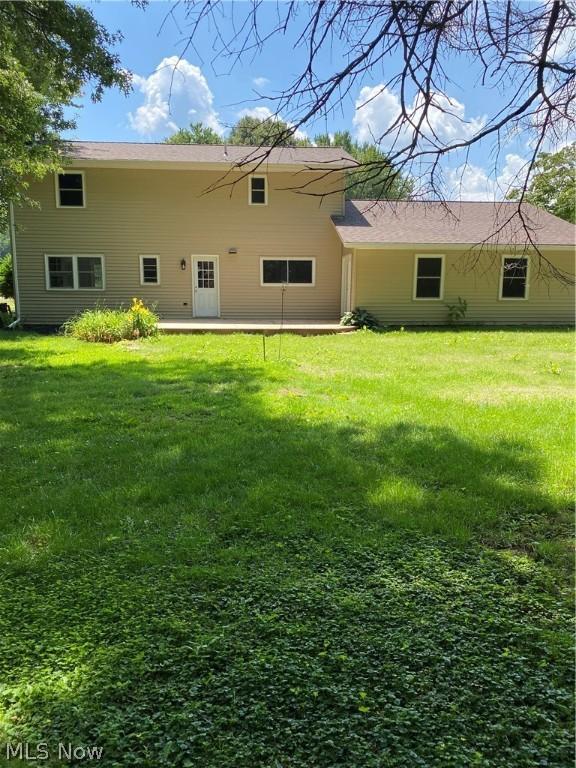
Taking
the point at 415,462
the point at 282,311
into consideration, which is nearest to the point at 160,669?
the point at 415,462

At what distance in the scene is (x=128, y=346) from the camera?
11062mm

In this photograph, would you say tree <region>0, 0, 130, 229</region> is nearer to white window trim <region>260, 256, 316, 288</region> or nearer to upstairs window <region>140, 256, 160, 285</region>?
upstairs window <region>140, 256, 160, 285</region>

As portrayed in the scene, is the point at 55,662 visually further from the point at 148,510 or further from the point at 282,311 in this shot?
the point at 282,311

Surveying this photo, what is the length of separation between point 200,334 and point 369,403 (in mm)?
8072

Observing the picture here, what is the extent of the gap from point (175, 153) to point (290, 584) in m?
16.5

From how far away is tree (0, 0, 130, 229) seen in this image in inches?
324

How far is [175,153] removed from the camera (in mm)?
16500

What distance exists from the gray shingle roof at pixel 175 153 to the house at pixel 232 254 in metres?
0.07

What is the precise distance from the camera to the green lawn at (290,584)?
1.77 meters

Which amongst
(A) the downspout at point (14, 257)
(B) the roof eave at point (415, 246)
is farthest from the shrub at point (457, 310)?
(A) the downspout at point (14, 257)

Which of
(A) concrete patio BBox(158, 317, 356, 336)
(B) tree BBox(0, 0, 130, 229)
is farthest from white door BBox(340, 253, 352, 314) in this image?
(B) tree BBox(0, 0, 130, 229)

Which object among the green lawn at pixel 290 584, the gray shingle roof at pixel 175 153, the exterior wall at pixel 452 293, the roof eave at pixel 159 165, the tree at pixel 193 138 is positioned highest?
the tree at pixel 193 138

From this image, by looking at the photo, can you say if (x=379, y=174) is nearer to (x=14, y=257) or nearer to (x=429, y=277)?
(x=429, y=277)

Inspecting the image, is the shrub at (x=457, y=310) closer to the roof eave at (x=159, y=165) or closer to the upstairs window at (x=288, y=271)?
the upstairs window at (x=288, y=271)
